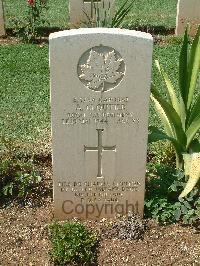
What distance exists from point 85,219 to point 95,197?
0.22m

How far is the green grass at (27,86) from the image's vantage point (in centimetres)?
564

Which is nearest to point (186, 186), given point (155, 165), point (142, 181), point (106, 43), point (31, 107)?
point (142, 181)

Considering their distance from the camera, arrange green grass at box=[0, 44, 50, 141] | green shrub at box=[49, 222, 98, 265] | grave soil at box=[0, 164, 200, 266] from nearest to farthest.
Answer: green shrub at box=[49, 222, 98, 265], grave soil at box=[0, 164, 200, 266], green grass at box=[0, 44, 50, 141]

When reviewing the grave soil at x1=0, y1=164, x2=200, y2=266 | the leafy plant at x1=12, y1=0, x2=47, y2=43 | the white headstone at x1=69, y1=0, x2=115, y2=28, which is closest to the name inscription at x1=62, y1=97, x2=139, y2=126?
the grave soil at x1=0, y1=164, x2=200, y2=266

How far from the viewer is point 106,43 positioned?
11.1ft

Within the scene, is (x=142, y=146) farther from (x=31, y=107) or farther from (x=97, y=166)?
(x=31, y=107)

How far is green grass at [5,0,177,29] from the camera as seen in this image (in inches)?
383

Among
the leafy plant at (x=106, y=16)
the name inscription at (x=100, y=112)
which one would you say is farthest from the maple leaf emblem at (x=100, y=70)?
the leafy plant at (x=106, y=16)

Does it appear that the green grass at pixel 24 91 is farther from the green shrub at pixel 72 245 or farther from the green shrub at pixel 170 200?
the green shrub at pixel 72 245

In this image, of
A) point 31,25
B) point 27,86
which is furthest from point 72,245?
point 31,25

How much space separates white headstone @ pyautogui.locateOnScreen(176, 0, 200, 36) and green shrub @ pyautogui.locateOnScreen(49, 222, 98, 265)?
6.02 m

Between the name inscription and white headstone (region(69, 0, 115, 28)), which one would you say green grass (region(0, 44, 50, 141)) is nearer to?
white headstone (region(69, 0, 115, 28))

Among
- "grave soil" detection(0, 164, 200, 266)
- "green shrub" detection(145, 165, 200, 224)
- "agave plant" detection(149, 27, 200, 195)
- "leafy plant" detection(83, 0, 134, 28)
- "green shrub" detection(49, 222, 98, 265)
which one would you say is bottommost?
"grave soil" detection(0, 164, 200, 266)

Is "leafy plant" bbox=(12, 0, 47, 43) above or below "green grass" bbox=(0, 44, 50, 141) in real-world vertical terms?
above
